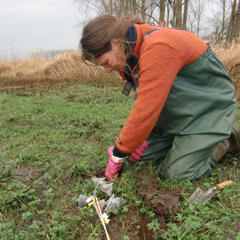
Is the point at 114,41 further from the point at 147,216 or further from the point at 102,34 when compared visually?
the point at 147,216

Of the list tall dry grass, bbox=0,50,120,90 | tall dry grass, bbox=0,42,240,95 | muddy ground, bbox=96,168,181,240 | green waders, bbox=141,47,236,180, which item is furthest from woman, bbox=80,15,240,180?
tall dry grass, bbox=0,50,120,90

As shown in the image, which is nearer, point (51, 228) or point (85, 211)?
point (51, 228)

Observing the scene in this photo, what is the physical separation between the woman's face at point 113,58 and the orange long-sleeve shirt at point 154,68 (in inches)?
6.0

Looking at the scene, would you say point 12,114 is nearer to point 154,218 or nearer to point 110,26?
point 110,26

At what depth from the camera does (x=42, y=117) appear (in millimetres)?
3645

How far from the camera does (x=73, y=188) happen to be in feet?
6.18

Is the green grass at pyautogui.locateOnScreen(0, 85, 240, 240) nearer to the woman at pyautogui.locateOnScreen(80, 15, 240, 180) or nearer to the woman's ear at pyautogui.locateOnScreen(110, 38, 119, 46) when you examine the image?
the woman at pyautogui.locateOnScreen(80, 15, 240, 180)

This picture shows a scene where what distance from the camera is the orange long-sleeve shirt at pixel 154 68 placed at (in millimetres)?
1582

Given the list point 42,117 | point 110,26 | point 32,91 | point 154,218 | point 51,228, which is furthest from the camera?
point 32,91

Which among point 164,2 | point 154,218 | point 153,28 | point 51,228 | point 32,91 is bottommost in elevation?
point 32,91

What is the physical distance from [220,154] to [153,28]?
1394 millimetres

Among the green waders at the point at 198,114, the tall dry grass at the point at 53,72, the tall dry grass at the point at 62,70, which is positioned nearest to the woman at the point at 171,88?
the green waders at the point at 198,114

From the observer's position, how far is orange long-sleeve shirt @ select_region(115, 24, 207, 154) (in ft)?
5.19

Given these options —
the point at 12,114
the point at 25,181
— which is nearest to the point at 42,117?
the point at 12,114
